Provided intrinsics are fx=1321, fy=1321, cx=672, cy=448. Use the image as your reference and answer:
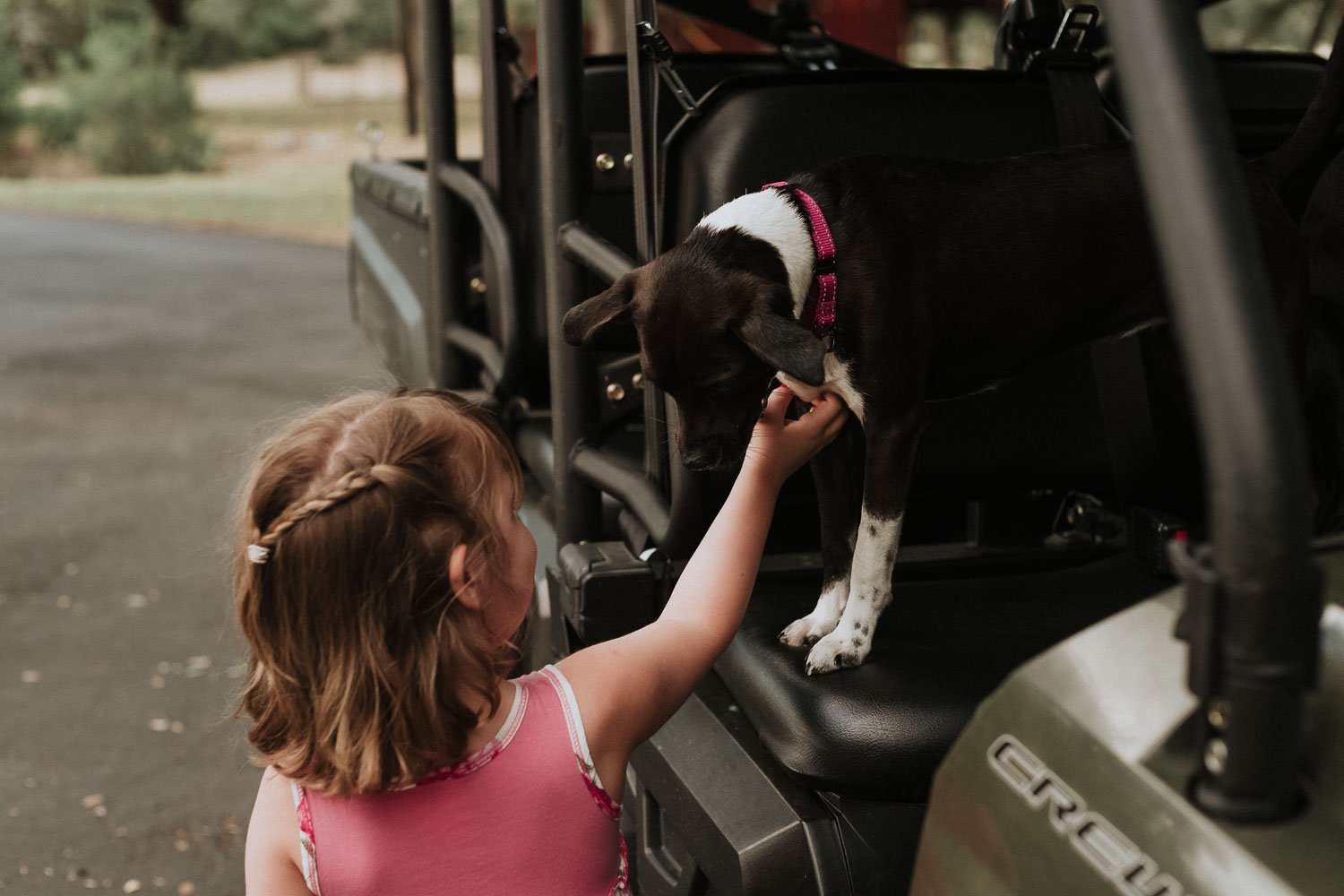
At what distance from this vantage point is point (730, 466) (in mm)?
2125

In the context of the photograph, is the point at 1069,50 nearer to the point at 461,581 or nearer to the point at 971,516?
the point at 971,516

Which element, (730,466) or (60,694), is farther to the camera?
(60,694)

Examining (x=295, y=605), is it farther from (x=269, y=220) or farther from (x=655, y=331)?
(x=269, y=220)

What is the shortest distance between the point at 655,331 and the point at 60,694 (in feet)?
9.70

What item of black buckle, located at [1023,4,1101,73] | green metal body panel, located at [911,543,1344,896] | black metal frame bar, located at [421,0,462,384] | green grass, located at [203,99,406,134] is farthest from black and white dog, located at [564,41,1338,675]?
green grass, located at [203,99,406,134]

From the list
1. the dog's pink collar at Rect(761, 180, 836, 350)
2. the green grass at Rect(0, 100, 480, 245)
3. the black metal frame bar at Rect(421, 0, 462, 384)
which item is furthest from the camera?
the green grass at Rect(0, 100, 480, 245)

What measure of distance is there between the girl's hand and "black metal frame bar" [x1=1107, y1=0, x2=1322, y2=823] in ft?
3.13

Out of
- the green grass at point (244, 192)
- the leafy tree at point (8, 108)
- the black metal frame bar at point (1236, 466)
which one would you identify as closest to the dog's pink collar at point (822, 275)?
the black metal frame bar at point (1236, 466)

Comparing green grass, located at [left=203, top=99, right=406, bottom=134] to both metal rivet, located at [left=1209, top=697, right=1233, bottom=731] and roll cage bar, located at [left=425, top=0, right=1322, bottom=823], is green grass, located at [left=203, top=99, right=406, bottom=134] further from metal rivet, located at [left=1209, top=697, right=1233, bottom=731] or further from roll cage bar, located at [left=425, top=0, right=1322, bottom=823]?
metal rivet, located at [left=1209, top=697, right=1233, bottom=731]

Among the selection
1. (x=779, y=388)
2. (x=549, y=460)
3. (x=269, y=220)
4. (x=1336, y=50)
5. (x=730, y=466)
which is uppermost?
(x=1336, y=50)

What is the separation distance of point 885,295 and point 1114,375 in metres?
0.50

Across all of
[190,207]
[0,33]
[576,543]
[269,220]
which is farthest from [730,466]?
[0,33]

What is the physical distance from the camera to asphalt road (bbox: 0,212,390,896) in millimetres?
3330

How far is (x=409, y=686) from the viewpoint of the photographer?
4.46ft
